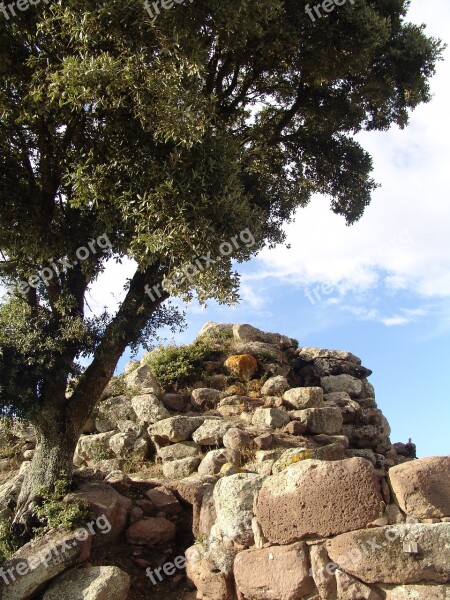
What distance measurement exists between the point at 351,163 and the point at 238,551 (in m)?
10.0

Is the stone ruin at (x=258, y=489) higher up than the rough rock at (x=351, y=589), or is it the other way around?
the stone ruin at (x=258, y=489)

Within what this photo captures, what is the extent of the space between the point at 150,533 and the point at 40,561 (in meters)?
1.89

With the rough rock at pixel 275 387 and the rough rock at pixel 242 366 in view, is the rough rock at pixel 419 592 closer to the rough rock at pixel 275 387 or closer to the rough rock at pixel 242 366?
the rough rock at pixel 275 387

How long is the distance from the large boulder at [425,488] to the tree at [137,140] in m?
4.35

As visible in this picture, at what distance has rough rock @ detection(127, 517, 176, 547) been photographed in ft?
33.5

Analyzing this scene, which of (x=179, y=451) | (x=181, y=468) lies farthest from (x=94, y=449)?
(x=181, y=468)

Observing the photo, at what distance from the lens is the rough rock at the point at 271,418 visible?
14312 millimetres

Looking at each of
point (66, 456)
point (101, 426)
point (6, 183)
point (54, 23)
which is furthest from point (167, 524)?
point (54, 23)

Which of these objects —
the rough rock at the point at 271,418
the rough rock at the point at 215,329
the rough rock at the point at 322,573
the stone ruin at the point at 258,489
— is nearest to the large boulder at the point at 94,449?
the stone ruin at the point at 258,489

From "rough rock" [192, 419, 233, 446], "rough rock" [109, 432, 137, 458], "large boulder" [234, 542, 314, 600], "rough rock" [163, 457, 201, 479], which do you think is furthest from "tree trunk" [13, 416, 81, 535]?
"large boulder" [234, 542, 314, 600]

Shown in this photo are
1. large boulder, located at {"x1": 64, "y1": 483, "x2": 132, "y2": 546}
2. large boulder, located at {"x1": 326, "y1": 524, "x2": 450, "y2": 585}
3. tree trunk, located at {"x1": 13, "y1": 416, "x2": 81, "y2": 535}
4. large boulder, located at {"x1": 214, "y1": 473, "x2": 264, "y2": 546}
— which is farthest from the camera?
tree trunk, located at {"x1": 13, "y1": 416, "x2": 81, "y2": 535}

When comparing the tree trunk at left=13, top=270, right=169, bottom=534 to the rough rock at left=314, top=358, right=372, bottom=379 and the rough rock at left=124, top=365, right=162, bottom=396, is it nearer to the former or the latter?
the rough rock at left=124, top=365, right=162, bottom=396

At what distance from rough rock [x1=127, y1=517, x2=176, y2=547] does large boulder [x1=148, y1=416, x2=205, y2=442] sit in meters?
3.58

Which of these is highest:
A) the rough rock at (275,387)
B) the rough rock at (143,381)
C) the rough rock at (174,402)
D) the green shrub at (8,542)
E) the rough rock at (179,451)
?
the rough rock at (143,381)
